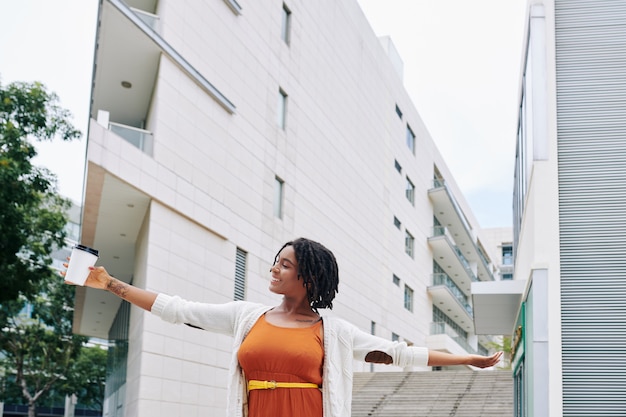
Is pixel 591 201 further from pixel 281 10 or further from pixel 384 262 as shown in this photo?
pixel 384 262

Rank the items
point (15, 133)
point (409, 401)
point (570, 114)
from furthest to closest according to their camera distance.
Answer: point (409, 401) < point (15, 133) < point (570, 114)

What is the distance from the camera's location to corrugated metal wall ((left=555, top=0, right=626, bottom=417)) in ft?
31.4

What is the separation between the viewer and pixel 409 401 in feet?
76.3

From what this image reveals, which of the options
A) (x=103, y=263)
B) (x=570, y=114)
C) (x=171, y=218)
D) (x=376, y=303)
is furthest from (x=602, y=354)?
(x=376, y=303)

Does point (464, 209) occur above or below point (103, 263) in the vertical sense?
above

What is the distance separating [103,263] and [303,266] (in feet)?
→ 74.2

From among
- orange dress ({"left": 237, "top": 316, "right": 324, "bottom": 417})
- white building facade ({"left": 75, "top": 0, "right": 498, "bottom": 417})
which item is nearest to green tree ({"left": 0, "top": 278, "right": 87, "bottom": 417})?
white building facade ({"left": 75, "top": 0, "right": 498, "bottom": 417})

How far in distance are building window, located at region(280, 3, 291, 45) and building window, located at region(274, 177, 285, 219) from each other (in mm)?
4754

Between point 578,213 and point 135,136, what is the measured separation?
10.7 meters

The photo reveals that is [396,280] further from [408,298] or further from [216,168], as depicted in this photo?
[216,168]

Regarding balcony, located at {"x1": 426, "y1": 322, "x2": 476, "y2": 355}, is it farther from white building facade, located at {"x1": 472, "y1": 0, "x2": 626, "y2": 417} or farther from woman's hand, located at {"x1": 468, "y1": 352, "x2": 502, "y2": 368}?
woman's hand, located at {"x1": 468, "y1": 352, "x2": 502, "y2": 368}

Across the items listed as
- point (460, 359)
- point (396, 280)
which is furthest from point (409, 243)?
point (460, 359)

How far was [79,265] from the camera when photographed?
12.4ft

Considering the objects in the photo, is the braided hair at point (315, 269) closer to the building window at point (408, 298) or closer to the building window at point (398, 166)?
the building window at point (398, 166)
